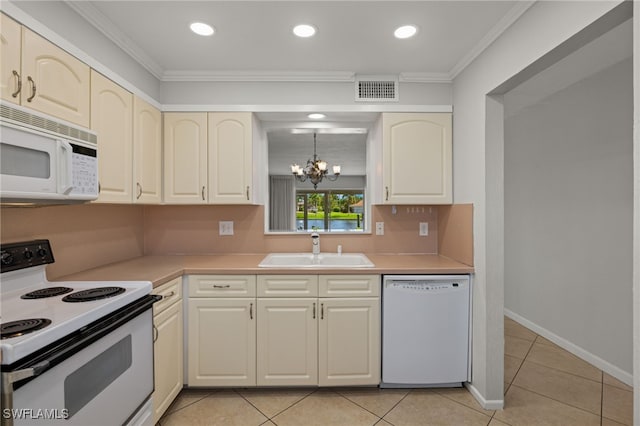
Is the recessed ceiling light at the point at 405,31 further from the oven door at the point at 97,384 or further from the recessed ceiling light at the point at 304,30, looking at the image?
the oven door at the point at 97,384

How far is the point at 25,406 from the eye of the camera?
3.06ft

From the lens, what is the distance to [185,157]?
2.39 m

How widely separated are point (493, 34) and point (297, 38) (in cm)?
122

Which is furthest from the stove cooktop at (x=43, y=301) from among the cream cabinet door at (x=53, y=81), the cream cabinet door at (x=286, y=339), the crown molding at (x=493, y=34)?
the crown molding at (x=493, y=34)

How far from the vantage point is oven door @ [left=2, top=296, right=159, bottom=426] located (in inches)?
37.8

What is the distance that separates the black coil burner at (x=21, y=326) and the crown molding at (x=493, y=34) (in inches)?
102

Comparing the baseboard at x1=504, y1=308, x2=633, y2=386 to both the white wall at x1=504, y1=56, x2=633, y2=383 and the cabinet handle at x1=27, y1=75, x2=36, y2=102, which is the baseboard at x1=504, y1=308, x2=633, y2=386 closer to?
the white wall at x1=504, y1=56, x2=633, y2=383

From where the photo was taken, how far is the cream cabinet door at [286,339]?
2061mm

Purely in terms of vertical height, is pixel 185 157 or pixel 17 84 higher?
pixel 17 84

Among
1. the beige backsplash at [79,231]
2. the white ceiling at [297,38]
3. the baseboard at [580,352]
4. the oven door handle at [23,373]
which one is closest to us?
the oven door handle at [23,373]


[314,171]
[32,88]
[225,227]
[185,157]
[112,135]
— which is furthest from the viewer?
[314,171]

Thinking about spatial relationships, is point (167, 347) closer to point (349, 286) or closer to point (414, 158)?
point (349, 286)

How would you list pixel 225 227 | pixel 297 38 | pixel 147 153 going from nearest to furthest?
pixel 297 38, pixel 147 153, pixel 225 227

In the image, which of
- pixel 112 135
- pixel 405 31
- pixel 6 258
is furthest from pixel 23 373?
pixel 405 31
